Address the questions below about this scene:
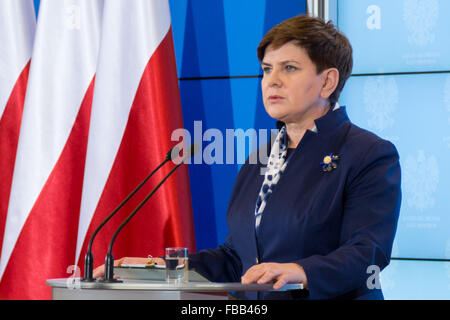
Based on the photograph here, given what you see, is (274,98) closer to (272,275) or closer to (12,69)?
(272,275)

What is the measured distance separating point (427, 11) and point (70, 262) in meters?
1.90

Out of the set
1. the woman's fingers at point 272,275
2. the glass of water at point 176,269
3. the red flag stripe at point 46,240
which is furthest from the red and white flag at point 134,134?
the woman's fingers at point 272,275

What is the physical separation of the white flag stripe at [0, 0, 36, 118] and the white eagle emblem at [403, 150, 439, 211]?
6.09ft

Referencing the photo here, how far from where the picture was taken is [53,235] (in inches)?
112

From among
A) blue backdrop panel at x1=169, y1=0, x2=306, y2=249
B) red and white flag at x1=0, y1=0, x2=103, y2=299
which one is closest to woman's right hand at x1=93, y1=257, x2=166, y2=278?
red and white flag at x1=0, y1=0, x2=103, y2=299

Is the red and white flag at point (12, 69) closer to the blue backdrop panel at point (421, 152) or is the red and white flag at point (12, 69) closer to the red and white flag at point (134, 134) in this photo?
the red and white flag at point (134, 134)

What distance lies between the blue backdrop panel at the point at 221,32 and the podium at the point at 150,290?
5.82 ft

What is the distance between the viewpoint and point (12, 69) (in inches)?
122

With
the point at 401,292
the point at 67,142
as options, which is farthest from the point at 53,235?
the point at 401,292

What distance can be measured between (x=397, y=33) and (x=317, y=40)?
0.91 meters

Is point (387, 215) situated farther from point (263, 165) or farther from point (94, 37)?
point (94, 37)

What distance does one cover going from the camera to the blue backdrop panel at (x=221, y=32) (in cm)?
303

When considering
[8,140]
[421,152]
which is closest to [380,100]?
[421,152]

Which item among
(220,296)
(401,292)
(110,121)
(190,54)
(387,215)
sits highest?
(190,54)
